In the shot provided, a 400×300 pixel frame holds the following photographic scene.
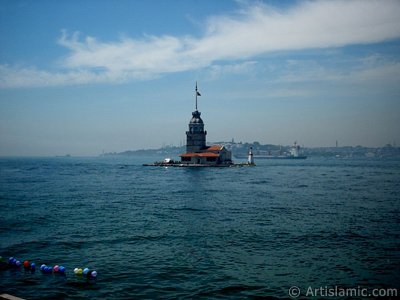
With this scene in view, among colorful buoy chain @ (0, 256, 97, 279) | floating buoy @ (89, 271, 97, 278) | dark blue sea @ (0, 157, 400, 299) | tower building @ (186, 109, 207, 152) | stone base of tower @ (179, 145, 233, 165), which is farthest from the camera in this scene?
tower building @ (186, 109, 207, 152)

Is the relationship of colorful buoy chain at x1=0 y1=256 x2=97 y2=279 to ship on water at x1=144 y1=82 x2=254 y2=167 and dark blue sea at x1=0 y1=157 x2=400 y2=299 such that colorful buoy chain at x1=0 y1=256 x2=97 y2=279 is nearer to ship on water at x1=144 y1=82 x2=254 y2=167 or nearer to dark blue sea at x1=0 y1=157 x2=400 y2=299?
dark blue sea at x1=0 y1=157 x2=400 y2=299

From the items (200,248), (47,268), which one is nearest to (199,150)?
(200,248)

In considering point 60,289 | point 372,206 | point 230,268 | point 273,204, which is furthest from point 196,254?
point 372,206

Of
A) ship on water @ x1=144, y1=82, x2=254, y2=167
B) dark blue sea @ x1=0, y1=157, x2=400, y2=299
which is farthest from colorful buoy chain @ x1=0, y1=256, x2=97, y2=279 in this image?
ship on water @ x1=144, y1=82, x2=254, y2=167

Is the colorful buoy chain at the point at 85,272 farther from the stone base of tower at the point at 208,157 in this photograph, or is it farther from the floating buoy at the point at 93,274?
the stone base of tower at the point at 208,157

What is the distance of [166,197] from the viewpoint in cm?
4941

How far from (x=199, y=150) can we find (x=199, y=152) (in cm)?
299

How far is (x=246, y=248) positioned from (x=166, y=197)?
27402 mm

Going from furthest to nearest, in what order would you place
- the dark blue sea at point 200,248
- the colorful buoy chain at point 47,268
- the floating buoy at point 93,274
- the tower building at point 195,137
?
1. the tower building at point 195,137
2. the colorful buoy chain at point 47,268
3. the floating buoy at point 93,274
4. the dark blue sea at point 200,248

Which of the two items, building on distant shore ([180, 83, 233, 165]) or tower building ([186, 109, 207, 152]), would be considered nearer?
building on distant shore ([180, 83, 233, 165])

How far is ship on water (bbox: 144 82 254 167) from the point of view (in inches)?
5399

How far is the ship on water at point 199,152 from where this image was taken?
A: 137 m

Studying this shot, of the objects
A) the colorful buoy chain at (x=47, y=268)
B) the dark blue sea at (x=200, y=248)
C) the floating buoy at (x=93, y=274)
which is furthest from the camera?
the colorful buoy chain at (x=47, y=268)

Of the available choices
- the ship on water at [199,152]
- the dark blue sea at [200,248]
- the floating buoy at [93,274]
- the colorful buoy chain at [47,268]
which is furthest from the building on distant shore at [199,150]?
the floating buoy at [93,274]
